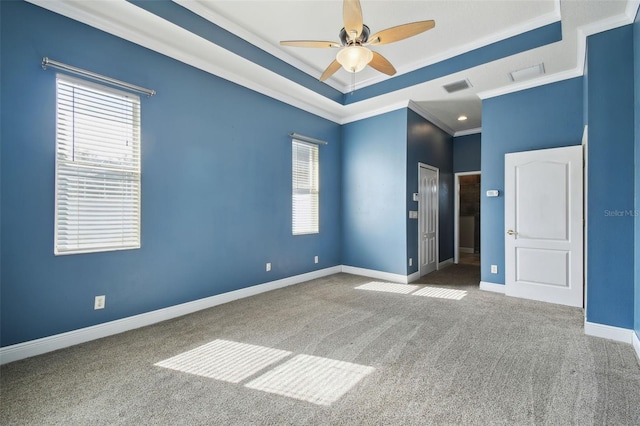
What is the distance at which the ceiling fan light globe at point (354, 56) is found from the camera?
100 inches

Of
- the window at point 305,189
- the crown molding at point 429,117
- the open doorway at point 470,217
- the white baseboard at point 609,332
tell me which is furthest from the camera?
the open doorway at point 470,217

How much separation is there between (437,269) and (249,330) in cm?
451

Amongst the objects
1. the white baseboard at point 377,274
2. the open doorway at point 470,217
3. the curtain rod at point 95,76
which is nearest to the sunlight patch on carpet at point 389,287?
the white baseboard at point 377,274

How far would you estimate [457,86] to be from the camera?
14.1ft

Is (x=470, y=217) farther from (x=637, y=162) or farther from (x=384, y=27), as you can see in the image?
(x=384, y=27)

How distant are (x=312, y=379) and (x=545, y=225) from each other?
12.3ft

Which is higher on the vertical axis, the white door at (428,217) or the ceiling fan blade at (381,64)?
the ceiling fan blade at (381,64)

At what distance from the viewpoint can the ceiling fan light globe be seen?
2543 millimetres

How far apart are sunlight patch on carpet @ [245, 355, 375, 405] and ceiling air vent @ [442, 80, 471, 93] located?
4019 millimetres

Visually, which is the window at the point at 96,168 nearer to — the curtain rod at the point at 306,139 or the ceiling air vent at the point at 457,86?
the curtain rod at the point at 306,139

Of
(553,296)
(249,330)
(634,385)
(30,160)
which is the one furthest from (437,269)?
(30,160)

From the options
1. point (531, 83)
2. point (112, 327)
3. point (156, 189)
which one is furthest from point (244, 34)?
point (531, 83)

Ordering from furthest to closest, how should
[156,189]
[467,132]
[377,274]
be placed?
[467,132] < [377,274] < [156,189]

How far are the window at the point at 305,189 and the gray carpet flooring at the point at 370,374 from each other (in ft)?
6.13
